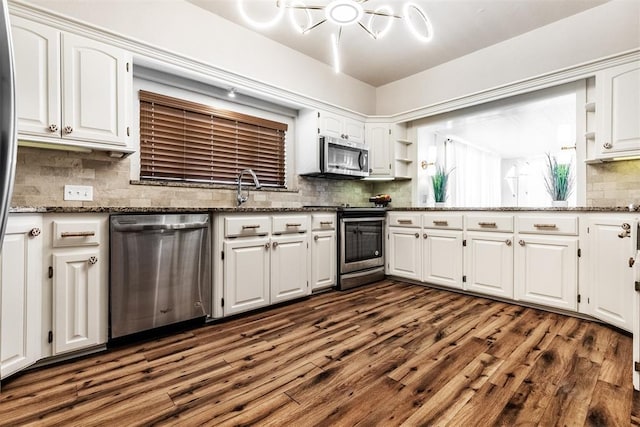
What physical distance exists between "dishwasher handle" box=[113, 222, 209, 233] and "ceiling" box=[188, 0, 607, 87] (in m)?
1.98

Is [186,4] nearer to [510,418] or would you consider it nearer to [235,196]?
[235,196]

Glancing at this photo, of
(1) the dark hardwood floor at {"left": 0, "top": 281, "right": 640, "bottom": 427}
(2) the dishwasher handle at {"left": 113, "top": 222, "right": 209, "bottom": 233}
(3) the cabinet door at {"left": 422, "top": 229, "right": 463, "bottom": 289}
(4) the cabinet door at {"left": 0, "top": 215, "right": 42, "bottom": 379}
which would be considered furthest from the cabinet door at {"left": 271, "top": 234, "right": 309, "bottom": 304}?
(4) the cabinet door at {"left": 0, "top": 215, "right": 42, "bottom": 379}

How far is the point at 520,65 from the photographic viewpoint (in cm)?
328

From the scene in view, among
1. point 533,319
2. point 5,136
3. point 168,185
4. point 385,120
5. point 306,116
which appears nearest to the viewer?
point 5,136

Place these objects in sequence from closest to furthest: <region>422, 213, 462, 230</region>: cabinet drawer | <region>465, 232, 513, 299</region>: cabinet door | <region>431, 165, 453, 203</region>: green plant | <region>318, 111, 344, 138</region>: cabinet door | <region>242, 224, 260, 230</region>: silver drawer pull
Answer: <region>242, 224, 260, 230</region>: silver drawer pull, <region>465, 232, 513, 299</region>: cabinet door, <region>422, 213, 462, 230</region>: cabinet drawer, <region>318, 111, 344, 138</region>: cabinet door, <region>431, 165, 453, 203</region>: green plant

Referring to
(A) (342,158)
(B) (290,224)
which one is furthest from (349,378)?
(A) (342,158)

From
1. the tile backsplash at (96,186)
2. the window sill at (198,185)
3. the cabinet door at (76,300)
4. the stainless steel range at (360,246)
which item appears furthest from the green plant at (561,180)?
the cabinet door at (76,300)

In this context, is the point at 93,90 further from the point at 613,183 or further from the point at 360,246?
the point at 613,183

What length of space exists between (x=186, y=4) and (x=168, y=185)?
62.1 inches

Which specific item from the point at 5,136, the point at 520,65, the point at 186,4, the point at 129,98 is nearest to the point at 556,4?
the point at 520,65

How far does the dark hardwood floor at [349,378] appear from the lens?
1.33 m

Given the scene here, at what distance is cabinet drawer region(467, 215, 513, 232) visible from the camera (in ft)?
9.45

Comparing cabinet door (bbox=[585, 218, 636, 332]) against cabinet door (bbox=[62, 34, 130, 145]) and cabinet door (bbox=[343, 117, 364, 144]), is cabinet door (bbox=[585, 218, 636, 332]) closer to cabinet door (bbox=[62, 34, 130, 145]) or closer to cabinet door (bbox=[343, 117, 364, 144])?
cabinet door (bbox=[343, 117, 364, 144])

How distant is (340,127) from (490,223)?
78.2 inches
